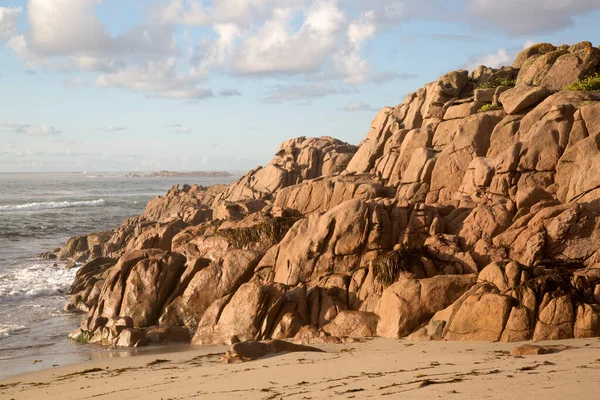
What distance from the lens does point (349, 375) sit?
49.9ft

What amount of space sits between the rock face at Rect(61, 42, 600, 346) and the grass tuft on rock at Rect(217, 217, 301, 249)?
6 cm

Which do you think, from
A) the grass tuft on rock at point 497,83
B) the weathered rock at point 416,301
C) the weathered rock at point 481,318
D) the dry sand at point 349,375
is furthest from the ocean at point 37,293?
the grass tuft on rock at point 497,83

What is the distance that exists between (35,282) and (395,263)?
1006 inches

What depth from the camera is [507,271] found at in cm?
2064

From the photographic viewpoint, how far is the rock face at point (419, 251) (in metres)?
20.3

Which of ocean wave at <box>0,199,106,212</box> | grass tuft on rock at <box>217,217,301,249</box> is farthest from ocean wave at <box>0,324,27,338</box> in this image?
ocean wave at <box>0,199,106,212</box>

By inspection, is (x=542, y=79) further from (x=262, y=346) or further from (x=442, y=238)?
(x=262, y=346)

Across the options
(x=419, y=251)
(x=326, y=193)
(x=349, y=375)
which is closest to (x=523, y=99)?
(x=326, y=193)

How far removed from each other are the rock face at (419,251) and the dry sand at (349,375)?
5.42ft

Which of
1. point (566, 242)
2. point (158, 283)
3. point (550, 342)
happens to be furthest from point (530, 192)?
point (158, 283)

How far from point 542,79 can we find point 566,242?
672 inches

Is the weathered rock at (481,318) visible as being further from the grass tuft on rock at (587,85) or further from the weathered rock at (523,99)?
the grass tuft on rock at (587,85)

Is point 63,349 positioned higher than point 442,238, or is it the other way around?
point 442,238

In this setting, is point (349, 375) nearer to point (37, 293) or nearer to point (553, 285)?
point (553, 285)
